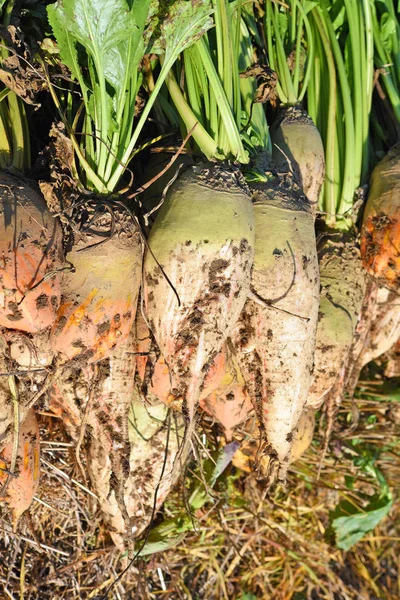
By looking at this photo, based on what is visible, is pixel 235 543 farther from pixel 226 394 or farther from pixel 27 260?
pixel 27 260

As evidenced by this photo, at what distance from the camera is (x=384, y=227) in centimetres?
232

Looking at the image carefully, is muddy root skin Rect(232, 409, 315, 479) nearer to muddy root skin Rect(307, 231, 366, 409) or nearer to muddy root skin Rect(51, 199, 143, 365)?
muddy root skin Rect(307, 231, 366, 409)

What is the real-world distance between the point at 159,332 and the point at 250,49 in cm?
137

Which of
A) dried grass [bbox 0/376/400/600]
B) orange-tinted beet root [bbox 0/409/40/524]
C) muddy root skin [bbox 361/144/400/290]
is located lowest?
dried grass [bbox 0/376/400/600]

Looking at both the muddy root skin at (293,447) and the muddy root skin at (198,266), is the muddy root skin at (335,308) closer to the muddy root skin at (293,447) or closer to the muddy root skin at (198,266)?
the muddy root skin at (293,447)

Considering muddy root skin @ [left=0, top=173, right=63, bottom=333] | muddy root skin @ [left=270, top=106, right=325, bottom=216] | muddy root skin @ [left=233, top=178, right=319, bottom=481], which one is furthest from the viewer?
muddy root skin @ [left=270, top=106, right=325, bottom=216]

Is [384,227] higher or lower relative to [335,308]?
higher

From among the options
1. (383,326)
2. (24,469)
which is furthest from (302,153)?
(24,469)

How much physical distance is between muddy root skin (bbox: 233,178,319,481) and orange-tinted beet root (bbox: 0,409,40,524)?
0.88 metres

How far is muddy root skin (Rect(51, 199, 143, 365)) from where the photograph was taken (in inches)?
68.9

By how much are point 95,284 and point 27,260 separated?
228 millimetres

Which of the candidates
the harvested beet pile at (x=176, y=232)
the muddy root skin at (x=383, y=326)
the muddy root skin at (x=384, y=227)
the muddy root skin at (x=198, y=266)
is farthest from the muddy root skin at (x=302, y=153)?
the muddy root skin at (x=383, y=326)

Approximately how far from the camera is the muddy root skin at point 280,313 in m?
1.97

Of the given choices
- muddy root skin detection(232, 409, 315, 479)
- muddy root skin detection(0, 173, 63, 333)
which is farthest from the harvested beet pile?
muddy root skin detection(232, 409, 315, 479)
